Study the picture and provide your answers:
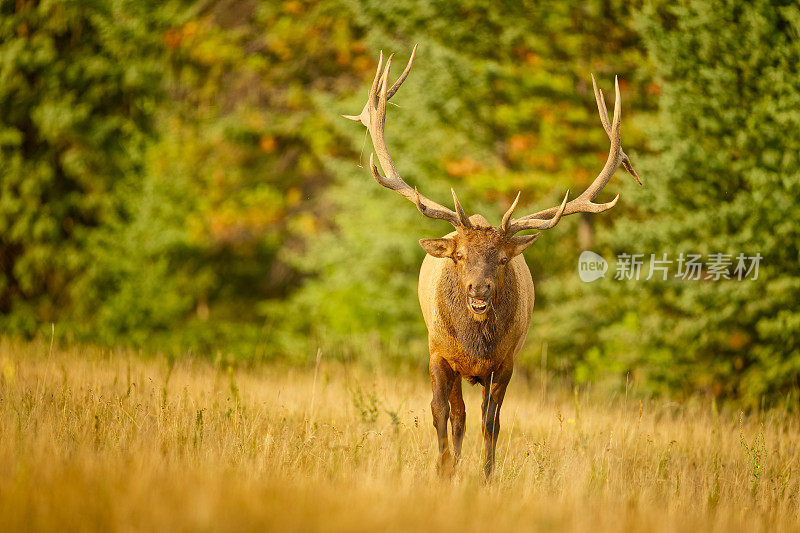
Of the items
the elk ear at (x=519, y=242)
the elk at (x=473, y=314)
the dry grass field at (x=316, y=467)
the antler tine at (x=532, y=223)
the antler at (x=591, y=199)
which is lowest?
the dry grass field at (x=316, y=467)

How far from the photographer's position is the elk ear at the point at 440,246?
215 inches

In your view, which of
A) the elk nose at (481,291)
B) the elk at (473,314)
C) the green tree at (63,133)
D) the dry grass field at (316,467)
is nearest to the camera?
the dry grass field at (316,467)

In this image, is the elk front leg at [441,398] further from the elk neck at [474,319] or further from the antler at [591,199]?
the antler at [591,199]

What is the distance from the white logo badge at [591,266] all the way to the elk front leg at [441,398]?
6.33 metres

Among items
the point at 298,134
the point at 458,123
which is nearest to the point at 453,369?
the point at 458,123

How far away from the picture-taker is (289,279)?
2102 centimetres

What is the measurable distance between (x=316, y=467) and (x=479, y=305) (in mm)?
1445

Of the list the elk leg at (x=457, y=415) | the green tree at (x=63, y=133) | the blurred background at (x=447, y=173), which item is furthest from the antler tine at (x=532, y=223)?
the green tree at (x=63, y=133)

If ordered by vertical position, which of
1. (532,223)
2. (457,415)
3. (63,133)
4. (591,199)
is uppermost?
(63,133)

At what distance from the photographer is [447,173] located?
45.1 feet

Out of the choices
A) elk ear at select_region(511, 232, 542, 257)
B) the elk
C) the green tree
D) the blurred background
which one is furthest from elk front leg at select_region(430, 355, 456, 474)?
the green tree

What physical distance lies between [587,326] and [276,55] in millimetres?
10979

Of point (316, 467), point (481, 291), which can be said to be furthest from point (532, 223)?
point (316, 467)

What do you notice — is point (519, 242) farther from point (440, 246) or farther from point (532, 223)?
point (440, 246)
